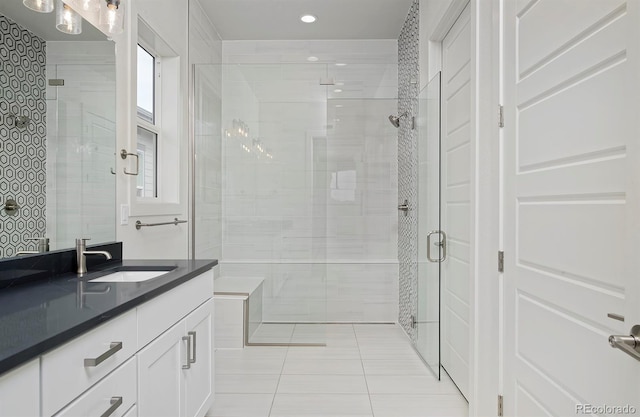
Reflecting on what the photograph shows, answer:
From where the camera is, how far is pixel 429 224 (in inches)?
110

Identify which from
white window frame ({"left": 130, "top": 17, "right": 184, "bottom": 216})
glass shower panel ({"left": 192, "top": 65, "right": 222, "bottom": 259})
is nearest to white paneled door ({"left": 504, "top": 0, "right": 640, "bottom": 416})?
white window frame ({"left": 130, "top": 17, "right": 184, "bottom": 216})

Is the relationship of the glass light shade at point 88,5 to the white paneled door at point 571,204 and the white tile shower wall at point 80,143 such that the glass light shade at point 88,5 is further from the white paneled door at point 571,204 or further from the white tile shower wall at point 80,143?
the white paneled door at point 571,204

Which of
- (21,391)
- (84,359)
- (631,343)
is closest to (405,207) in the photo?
(631,343)

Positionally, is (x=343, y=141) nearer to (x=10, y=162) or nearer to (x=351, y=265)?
(x=351, y=265)

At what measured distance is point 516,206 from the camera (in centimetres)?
163

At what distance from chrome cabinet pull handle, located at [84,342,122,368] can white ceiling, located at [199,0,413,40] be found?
10.2 feet

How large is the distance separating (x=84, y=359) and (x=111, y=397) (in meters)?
0.20

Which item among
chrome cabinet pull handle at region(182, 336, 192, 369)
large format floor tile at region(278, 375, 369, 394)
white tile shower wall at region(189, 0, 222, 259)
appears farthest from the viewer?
white tile shower wall at region(189, 0, 222, 259)

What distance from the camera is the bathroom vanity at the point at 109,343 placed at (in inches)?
33.1

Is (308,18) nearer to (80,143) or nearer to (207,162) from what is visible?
(207,162)

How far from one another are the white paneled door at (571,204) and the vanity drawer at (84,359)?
4.47 ft

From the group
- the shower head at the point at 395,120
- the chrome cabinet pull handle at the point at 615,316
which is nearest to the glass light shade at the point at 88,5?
the chrome cabinet pull handle at the point at 615,316

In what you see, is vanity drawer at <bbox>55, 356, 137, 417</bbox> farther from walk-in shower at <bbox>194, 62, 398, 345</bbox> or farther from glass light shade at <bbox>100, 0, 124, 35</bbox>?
walk-in shower at <bbox>194, 62, 398, 345</bbox>

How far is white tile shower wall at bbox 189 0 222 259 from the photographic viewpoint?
337 cm
